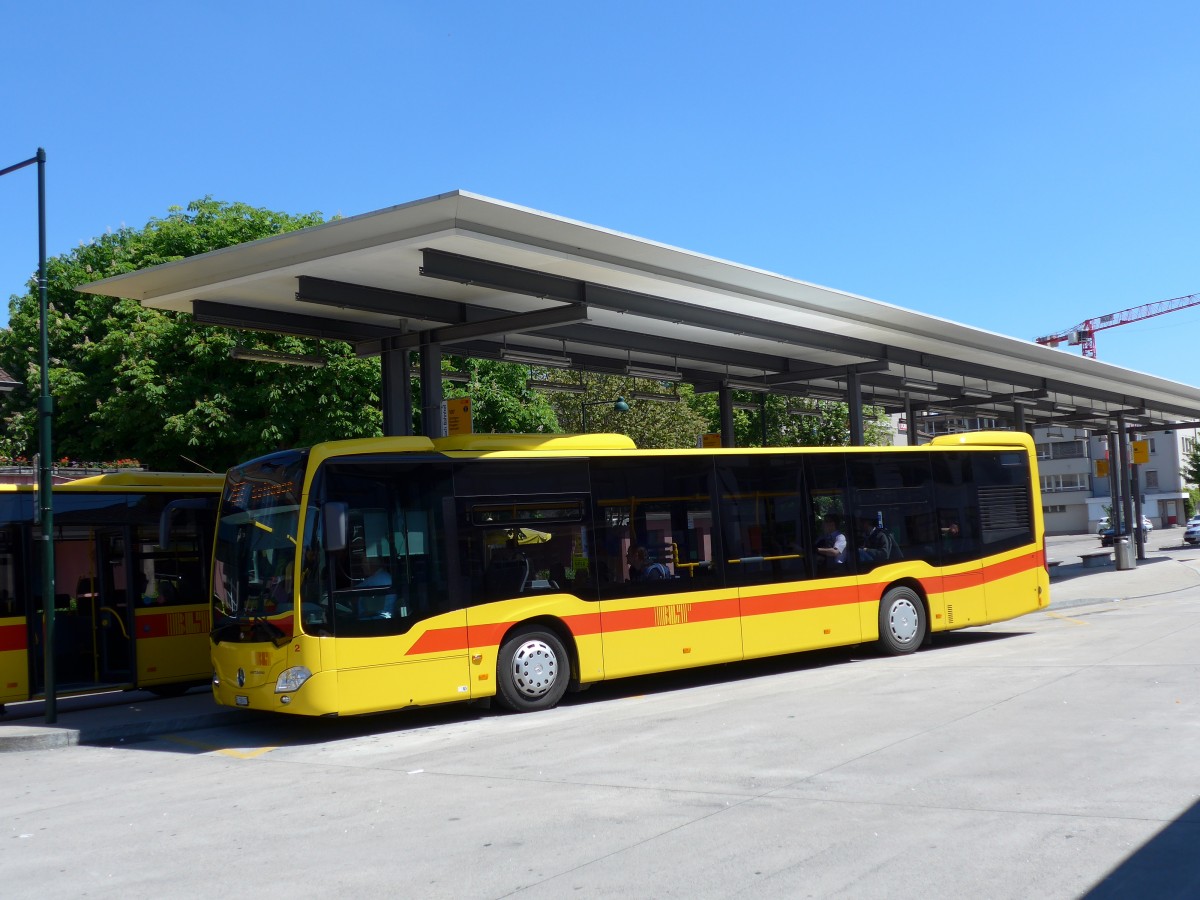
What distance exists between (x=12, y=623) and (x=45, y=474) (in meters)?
2.20

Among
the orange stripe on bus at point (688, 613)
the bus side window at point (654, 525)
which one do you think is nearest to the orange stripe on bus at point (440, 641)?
the orange stripe on bus at point (688, 613)

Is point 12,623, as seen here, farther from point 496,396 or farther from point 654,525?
point 496,396

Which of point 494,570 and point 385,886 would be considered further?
point 494,570

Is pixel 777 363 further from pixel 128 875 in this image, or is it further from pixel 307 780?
pixel 128 875

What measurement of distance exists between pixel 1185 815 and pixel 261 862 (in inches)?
211

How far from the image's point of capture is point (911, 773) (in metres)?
8.29

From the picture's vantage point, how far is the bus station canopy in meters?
13.2

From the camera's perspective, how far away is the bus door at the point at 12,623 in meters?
14.0

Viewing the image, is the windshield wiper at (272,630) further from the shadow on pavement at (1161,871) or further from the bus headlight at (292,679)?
the shadow on pavement at (1161,871)

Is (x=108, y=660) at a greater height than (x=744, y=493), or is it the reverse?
(x=744, y=493)

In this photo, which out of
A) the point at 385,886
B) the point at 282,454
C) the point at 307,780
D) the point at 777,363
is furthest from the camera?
the point at 777,363

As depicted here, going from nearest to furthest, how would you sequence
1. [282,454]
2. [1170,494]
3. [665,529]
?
[282,454], [665,529], [1170,494]

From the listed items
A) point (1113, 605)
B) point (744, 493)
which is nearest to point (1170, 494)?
point (1113, 605)

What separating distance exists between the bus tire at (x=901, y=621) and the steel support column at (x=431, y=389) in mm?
6742
